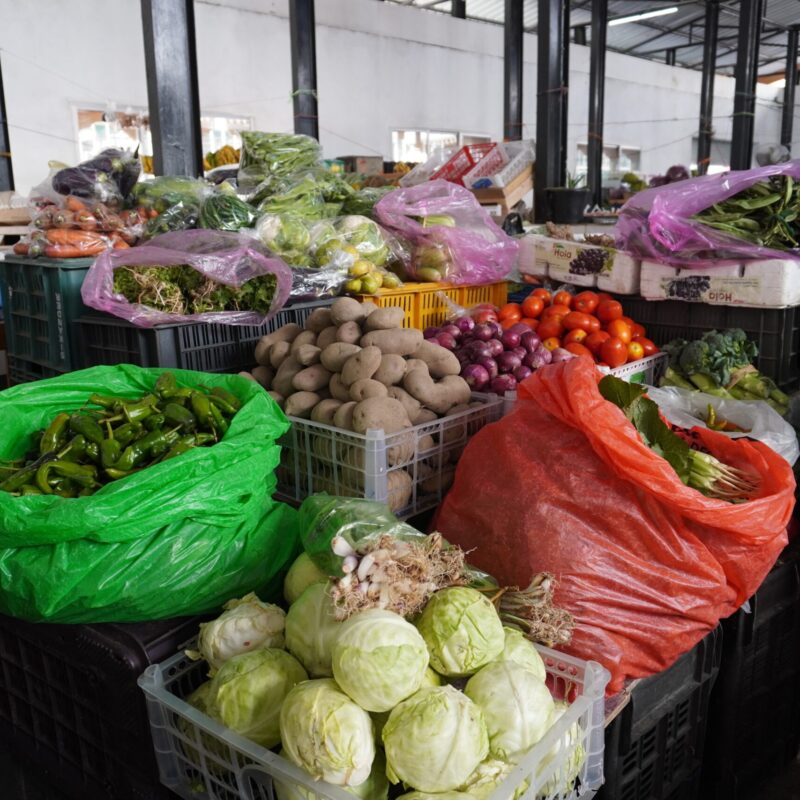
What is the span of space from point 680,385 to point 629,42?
1834cm

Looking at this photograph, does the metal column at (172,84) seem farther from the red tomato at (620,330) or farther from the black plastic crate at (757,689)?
the black plastic crate at (757,689)

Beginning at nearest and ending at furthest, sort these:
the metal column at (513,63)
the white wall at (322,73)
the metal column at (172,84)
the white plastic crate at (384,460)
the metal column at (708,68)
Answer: the white plastic crate at (384,460) → the metal column at (172,84) → the metal column at (513,63) → the white wall at (322,73) → the metal column at (708,68)

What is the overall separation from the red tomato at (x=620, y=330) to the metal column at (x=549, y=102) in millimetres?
4143

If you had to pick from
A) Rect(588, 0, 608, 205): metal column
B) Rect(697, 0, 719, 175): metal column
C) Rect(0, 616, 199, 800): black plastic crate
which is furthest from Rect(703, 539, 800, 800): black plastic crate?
Rect(697, 0, 719, 175): metal column

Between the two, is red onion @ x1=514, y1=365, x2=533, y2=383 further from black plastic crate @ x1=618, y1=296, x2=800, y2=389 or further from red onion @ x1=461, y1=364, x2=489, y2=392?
black plastic crate @ x1=618, y1=296, x2=800, y2=389

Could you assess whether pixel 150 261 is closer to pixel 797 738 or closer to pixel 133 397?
pixel 133 397

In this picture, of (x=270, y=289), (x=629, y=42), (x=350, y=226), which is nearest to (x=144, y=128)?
(x=350, y=226)

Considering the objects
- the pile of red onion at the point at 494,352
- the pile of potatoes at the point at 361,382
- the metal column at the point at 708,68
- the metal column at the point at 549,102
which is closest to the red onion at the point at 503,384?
the pile of red onion at the point at 494,352

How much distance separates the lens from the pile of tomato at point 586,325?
8.82 feet

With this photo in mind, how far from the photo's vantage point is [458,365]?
2289 mm

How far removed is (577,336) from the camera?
2783 mm

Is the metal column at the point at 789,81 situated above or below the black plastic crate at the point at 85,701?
above

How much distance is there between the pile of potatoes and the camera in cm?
195

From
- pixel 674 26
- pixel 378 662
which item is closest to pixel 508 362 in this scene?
pixel 378 662
